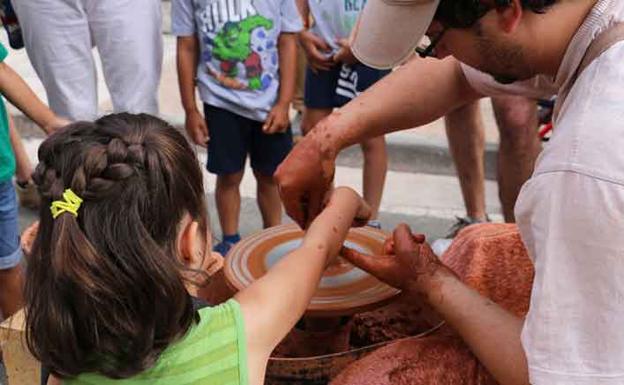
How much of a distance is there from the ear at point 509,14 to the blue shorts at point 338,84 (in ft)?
6.69

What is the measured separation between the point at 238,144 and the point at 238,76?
0.29 meters

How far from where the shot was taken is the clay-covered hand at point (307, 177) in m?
1.86

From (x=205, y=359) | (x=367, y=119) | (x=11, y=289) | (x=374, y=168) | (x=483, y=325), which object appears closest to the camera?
(x=205, y=359)

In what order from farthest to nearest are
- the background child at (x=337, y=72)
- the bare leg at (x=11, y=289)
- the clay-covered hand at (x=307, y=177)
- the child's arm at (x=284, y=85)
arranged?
the background child at (x=337, y=72)
the child's arm at (x=284, y=85)
the bare leg at (x=11, y=289)
the clay-covered hand at (x=307, y=177)

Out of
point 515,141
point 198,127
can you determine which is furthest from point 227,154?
point 515,141

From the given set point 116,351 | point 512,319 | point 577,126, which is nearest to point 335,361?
point 512,319

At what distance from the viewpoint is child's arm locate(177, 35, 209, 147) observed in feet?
10.6

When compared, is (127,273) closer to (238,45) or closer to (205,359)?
(205,359)

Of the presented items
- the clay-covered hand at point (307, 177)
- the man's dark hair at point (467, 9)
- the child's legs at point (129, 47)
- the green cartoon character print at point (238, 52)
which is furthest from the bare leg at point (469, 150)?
the man's dark hair at point (467, 9)

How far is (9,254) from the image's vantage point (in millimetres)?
2689

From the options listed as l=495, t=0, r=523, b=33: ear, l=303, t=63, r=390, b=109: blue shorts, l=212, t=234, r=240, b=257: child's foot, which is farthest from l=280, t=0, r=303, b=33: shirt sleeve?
l=495, t=0, r=523, b=33: ear

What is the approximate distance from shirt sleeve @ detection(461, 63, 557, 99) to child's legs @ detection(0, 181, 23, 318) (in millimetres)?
1592

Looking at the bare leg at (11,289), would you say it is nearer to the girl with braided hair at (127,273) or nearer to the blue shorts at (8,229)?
the blue shorts at (8,229)

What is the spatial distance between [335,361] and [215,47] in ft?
5.87
